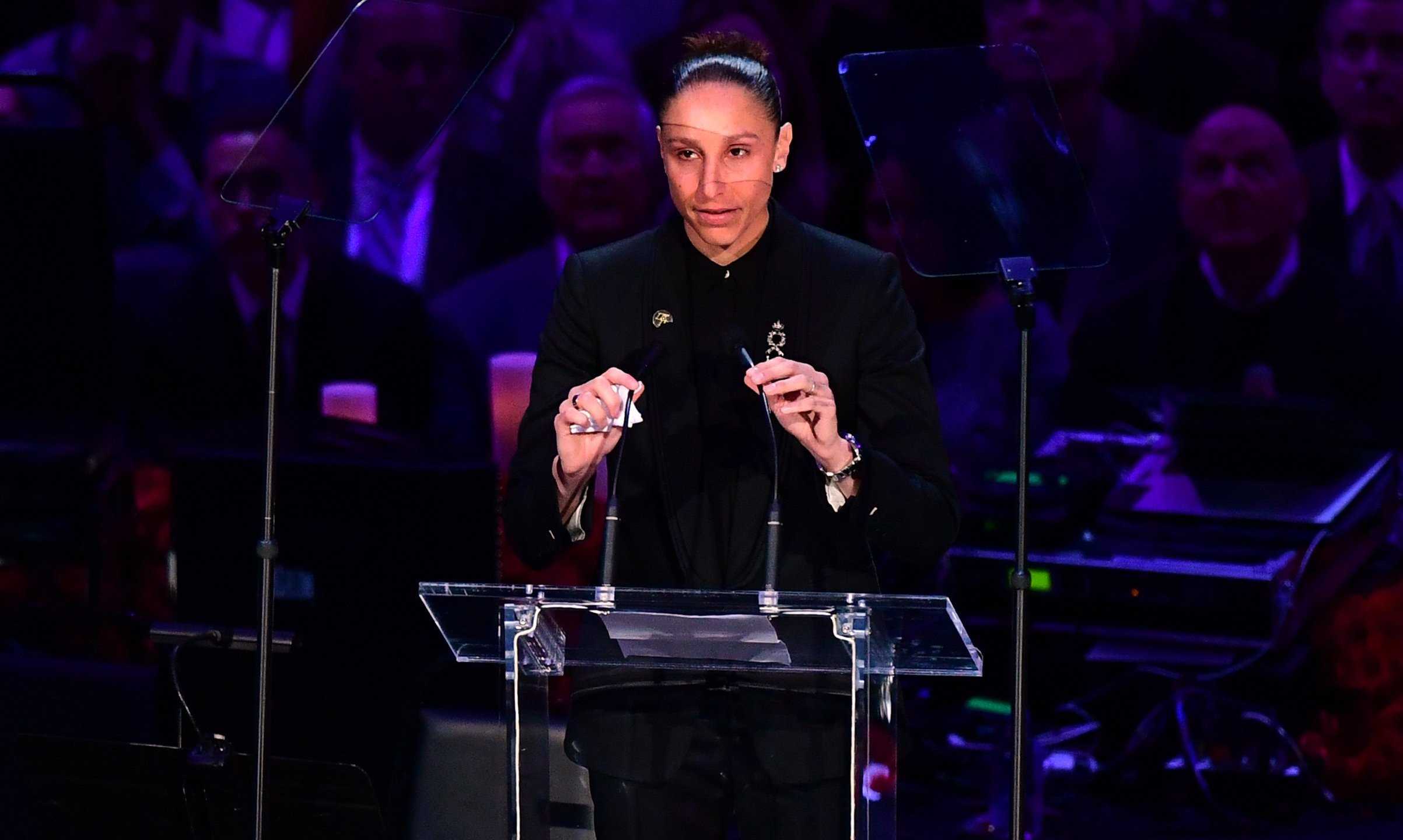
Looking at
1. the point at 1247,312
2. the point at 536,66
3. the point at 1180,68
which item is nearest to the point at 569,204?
the point at 536,66

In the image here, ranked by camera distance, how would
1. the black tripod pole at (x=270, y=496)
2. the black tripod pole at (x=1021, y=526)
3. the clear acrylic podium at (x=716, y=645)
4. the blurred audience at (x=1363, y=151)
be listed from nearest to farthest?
the clear acrylic podium at (x=716, y=645) < the black tripod pole at (x=1021, y=526) < the black tripod pole at (x=270, y=496) < the blurred audience at (x=1363, y=151)

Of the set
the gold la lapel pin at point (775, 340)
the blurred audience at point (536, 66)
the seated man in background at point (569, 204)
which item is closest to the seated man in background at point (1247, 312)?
the seated man in background at point (569, 204)

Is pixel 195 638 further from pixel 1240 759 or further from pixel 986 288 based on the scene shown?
pixel 1240 759

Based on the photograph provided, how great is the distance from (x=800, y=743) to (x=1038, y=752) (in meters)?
2.62

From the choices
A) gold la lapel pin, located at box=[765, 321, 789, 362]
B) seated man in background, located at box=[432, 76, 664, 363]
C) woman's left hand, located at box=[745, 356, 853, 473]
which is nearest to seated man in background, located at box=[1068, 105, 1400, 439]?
seated man in background, located at box=[432, 76, 664, 363]

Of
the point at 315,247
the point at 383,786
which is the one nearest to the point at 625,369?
the point at 383,786

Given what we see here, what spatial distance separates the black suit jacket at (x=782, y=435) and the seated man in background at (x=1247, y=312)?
2298mm

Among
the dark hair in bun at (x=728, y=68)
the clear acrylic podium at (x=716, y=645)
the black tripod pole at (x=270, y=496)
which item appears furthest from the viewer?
the black tripod pole at (x=270, y=496)

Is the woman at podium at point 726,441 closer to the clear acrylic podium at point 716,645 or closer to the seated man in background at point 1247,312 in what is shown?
the clear acrylic podium at point 716,645

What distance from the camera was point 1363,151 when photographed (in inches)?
170

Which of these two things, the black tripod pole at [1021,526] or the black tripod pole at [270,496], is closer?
the black tripod pole at [1021,526]

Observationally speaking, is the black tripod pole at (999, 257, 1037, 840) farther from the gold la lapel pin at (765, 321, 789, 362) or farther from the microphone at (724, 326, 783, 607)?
the microphone at (724, 326, 783, 607)

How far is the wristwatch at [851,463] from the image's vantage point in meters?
1.98

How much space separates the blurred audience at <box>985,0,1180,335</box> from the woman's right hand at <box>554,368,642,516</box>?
8.83ft
